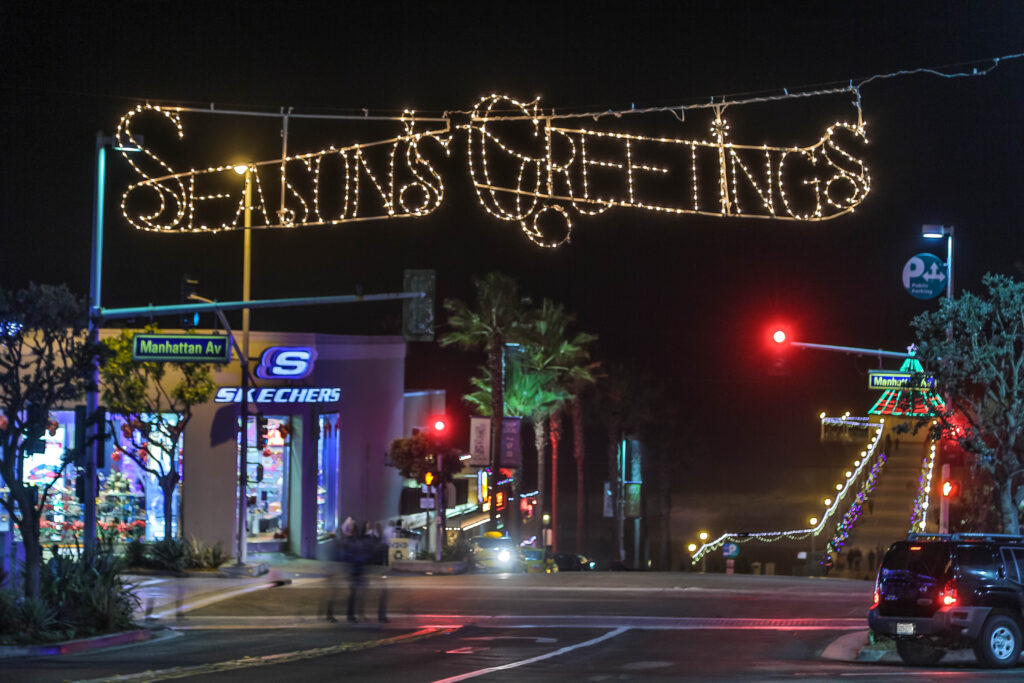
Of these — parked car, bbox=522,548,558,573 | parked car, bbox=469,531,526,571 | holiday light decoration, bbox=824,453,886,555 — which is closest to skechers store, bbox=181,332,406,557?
parked car, bbox=469,531,526,571

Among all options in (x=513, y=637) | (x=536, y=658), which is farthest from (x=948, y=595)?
(x=513, y=637)

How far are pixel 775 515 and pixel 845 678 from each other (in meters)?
64.3

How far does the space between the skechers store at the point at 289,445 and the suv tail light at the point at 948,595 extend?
20735 mm

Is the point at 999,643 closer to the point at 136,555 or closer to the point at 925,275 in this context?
the point at 925,275

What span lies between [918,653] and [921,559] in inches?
54.7

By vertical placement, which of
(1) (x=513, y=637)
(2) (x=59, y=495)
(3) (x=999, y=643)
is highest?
A: (2) (x=59, y=495)

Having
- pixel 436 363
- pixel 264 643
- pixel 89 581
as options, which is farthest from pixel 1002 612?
pixel 436 363

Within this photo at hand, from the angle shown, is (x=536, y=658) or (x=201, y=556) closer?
(x=536, y=658)

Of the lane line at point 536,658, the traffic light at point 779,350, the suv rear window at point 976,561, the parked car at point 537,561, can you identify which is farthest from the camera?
the parked car at point 537,561

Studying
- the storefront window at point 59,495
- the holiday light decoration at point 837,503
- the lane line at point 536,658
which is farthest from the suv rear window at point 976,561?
the holiday light decoration at point 837,503

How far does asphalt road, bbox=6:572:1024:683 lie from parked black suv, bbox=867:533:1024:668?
56 centimetres

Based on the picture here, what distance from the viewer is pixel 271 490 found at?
3728 cm

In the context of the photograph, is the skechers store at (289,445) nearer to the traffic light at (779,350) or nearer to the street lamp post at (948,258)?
the traffic light at (779,350)

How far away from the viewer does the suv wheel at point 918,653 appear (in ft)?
53.1
